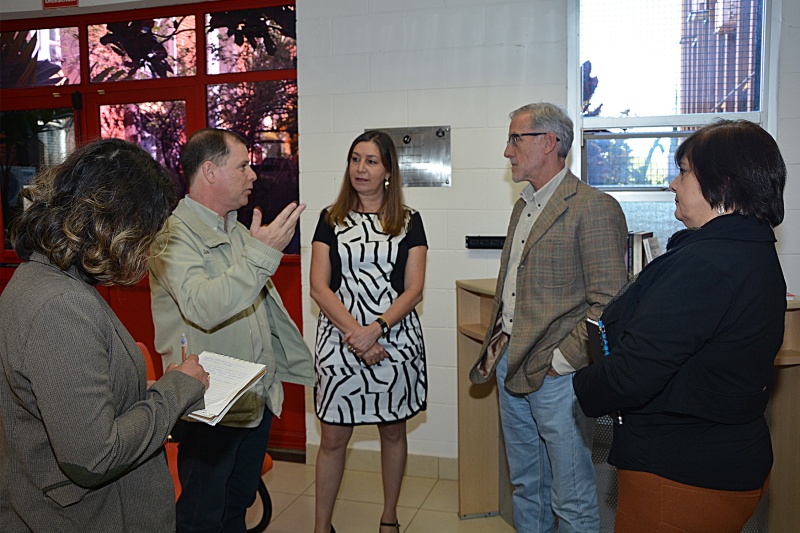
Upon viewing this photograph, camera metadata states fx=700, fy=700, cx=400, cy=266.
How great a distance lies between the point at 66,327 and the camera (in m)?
1.29

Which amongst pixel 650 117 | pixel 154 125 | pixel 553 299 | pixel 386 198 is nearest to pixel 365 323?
pixel 386 198

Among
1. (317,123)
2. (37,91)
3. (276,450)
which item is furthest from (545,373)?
(37,91)

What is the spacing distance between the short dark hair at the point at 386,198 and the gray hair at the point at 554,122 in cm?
64

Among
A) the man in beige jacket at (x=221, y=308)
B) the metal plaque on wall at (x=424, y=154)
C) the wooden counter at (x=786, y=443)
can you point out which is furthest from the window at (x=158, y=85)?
the wooden counter at (x=786, y=443)

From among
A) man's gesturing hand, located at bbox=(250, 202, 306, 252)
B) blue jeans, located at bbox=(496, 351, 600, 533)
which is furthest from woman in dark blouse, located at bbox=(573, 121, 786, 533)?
man's gesturing hand, located at bbox=(250, 202, 306, 252)

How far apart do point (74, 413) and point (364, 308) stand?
1.72m

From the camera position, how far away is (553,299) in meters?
2.45

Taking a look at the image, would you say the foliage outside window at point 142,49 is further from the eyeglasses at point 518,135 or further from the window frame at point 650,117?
the eyeglasses at point 518,135

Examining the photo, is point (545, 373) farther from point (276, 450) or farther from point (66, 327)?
point (276, 450)

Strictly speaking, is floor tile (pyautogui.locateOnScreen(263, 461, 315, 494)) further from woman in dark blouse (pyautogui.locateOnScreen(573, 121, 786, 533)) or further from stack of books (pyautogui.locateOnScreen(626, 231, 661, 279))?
woman in dark blouse (pyautogui.locateOnScreen(573, 121, 786, 533))

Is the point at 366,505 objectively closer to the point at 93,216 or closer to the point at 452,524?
the point at 452,524

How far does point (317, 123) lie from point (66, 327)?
2964 mm

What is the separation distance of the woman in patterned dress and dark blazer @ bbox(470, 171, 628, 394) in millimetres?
581

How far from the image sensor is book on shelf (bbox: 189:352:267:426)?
1612 mm
